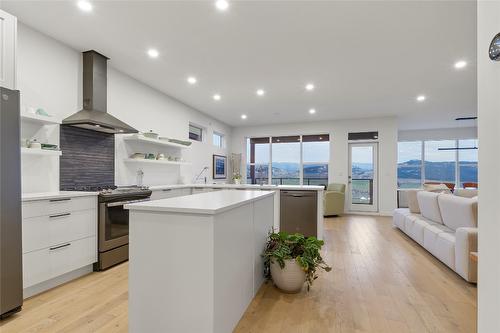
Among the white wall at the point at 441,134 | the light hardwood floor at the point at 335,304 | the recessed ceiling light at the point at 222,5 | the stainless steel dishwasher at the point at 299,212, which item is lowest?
the light hardwood floor at the point at 335,304

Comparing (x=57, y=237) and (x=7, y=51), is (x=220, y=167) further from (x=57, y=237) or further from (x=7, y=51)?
(x=7, y=51)

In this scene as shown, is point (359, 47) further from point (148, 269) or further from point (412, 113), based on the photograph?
point (412, 113)

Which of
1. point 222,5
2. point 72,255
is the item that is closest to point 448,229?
point 222,5

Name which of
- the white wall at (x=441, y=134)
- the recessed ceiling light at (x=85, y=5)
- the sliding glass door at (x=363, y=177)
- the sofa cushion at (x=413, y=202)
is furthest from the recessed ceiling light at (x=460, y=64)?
the white wall at (x=441, y=134)

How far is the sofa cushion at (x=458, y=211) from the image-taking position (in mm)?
2803

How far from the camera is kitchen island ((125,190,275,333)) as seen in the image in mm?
1498

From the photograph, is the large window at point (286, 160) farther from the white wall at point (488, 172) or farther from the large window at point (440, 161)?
the white wall at point (488, 172)

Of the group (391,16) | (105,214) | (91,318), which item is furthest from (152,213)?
(391,16)

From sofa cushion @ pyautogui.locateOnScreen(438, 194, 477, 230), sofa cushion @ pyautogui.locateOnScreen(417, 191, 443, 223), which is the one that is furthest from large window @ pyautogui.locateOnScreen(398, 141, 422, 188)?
sofa cushion @ pyautogui.locateOnScreen(438, 194, 477, 230)

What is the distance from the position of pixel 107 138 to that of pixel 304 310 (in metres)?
3.48

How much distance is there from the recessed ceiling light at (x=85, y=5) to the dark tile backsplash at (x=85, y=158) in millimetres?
1408

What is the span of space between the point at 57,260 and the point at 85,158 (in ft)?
4.56

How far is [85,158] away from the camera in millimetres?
3408

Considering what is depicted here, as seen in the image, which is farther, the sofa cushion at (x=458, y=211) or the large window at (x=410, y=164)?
the large window at (x=410, y=164)
